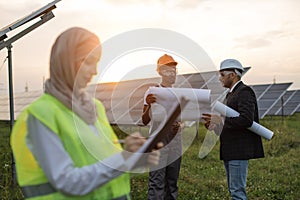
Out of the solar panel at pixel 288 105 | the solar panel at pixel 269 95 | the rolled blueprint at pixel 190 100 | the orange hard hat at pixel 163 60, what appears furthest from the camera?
the solar panel at pixel 288 105

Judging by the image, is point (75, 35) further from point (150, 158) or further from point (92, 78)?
point (150, 158)

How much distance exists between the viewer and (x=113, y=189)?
4.16ft

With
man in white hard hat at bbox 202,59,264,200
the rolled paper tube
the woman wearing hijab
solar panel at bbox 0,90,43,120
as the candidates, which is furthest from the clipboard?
solar panel at bbox 0,90,43,120

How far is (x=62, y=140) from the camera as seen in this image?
117cm

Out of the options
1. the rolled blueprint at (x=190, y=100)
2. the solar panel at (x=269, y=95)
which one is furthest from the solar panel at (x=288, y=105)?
the rolled blueprint at (x=190, y=100)

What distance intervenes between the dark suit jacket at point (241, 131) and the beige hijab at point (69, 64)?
7.65 feet

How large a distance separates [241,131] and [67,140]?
250cm

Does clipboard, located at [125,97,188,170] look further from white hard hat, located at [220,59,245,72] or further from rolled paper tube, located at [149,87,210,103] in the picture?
white hard hat, located at [220,59,245,72]

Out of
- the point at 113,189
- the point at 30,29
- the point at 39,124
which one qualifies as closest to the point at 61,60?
the point at 39,124

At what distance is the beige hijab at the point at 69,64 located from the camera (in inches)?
45.6

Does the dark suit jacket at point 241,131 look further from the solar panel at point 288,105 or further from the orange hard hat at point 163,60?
the solar panel at point 288,105

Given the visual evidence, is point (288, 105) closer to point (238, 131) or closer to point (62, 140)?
point (238, 131)

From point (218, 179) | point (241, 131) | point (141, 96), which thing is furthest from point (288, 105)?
point (141, 96)

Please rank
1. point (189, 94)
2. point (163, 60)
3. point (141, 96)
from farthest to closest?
point (141, 96), point (163, 60), point (189, 94)
